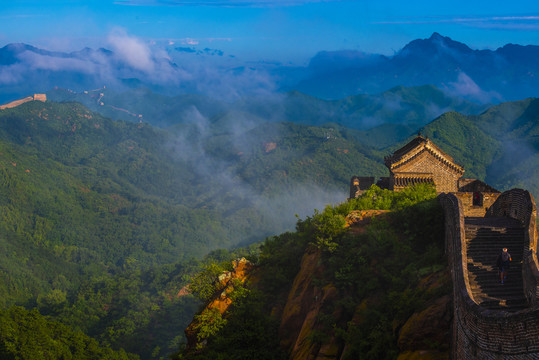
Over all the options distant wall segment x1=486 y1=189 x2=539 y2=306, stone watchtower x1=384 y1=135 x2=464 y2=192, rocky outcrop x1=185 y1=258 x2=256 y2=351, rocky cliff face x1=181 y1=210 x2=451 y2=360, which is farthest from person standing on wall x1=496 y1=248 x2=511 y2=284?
stone watchtower x1=384 y1=135 x2=464 y2=192

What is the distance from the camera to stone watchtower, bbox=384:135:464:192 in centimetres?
4628

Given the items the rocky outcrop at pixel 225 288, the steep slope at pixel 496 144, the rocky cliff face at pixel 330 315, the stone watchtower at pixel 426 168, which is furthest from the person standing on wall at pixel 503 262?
the steep slope at pixel 496 144

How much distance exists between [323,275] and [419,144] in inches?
780

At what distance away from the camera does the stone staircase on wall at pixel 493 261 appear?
2067 cm

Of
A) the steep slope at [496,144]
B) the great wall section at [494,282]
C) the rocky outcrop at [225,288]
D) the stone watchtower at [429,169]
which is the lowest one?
the rocky outcrop at [225,288]

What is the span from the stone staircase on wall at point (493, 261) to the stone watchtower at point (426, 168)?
19.6 m

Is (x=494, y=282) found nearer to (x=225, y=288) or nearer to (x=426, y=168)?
(x=225, y=288)

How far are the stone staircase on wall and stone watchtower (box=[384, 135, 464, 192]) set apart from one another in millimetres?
19603

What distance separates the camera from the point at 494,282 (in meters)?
21.8

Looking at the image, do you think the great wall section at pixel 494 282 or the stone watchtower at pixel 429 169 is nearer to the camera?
the great wall section at pixel 494 282

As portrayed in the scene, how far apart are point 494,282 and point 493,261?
1578 mm

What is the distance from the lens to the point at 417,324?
21906 millimetres

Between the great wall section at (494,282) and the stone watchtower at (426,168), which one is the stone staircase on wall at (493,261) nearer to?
the great wall section at (494,282)

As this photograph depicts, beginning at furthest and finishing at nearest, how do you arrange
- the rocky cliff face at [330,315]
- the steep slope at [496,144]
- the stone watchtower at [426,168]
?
1. the steep slope at [496,144]
2. the stone watchtower at [426,168]
3. the rocky cliff face at [330,315]
